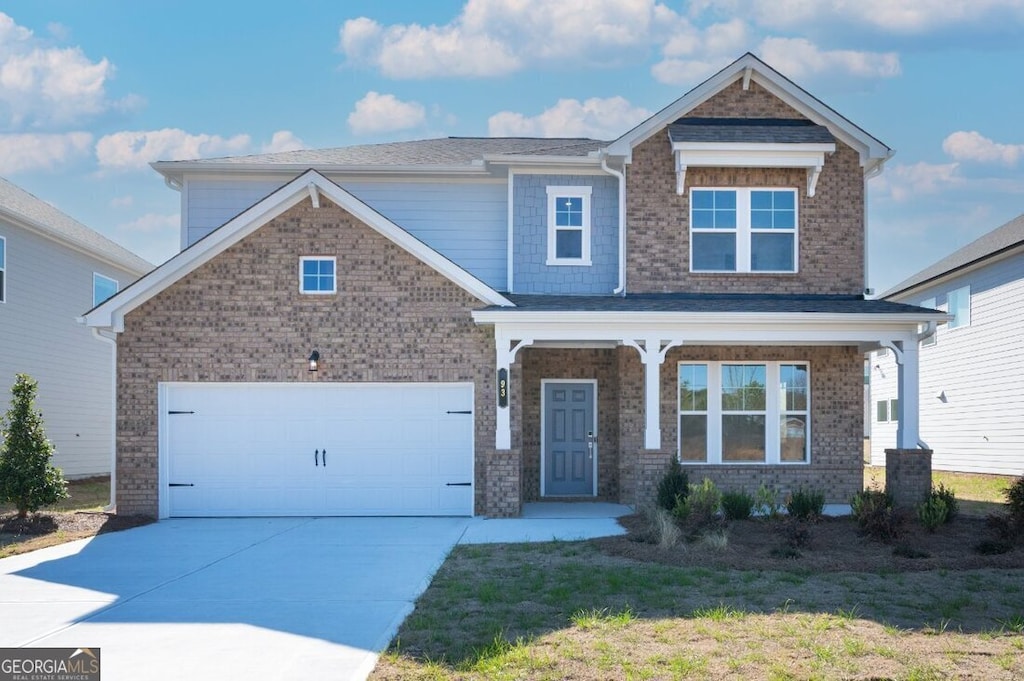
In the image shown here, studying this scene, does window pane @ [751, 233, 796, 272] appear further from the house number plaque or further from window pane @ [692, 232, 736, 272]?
the house number plaque

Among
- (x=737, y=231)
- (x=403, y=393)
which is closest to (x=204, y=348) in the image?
(x=403, y=393)

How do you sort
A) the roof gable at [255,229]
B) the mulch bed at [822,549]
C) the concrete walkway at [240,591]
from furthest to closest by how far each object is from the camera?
the roof gable at [255,229] → the mulch bed at [822,549] → the concrete walkway at [240,591]

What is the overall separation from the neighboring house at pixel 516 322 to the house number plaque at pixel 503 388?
5 centimetres

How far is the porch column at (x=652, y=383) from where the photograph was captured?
15812mm

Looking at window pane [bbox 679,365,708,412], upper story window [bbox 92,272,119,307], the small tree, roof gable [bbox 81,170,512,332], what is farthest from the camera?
upper story window [bbox 92,272,119,307]

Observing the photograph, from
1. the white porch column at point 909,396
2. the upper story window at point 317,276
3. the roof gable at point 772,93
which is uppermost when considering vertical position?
the roof gable at point 772,93

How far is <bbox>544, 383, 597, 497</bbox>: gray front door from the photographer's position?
1800 cm

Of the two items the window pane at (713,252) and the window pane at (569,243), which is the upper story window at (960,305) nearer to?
the window pane at (713,252)

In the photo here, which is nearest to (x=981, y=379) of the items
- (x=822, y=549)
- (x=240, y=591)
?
(x=822, y=549)

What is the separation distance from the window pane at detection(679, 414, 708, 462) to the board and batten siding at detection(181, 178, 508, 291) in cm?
430

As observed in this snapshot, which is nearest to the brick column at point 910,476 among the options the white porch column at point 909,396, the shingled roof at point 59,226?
the white porch column at point 909,396

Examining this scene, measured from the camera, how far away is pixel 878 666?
271 inches

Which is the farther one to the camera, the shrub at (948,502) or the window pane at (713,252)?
the window pane at (713,252)

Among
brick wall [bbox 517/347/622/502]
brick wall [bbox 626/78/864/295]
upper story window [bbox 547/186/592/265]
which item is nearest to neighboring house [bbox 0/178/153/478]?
brick wall [bbox 517/347/622/502]
